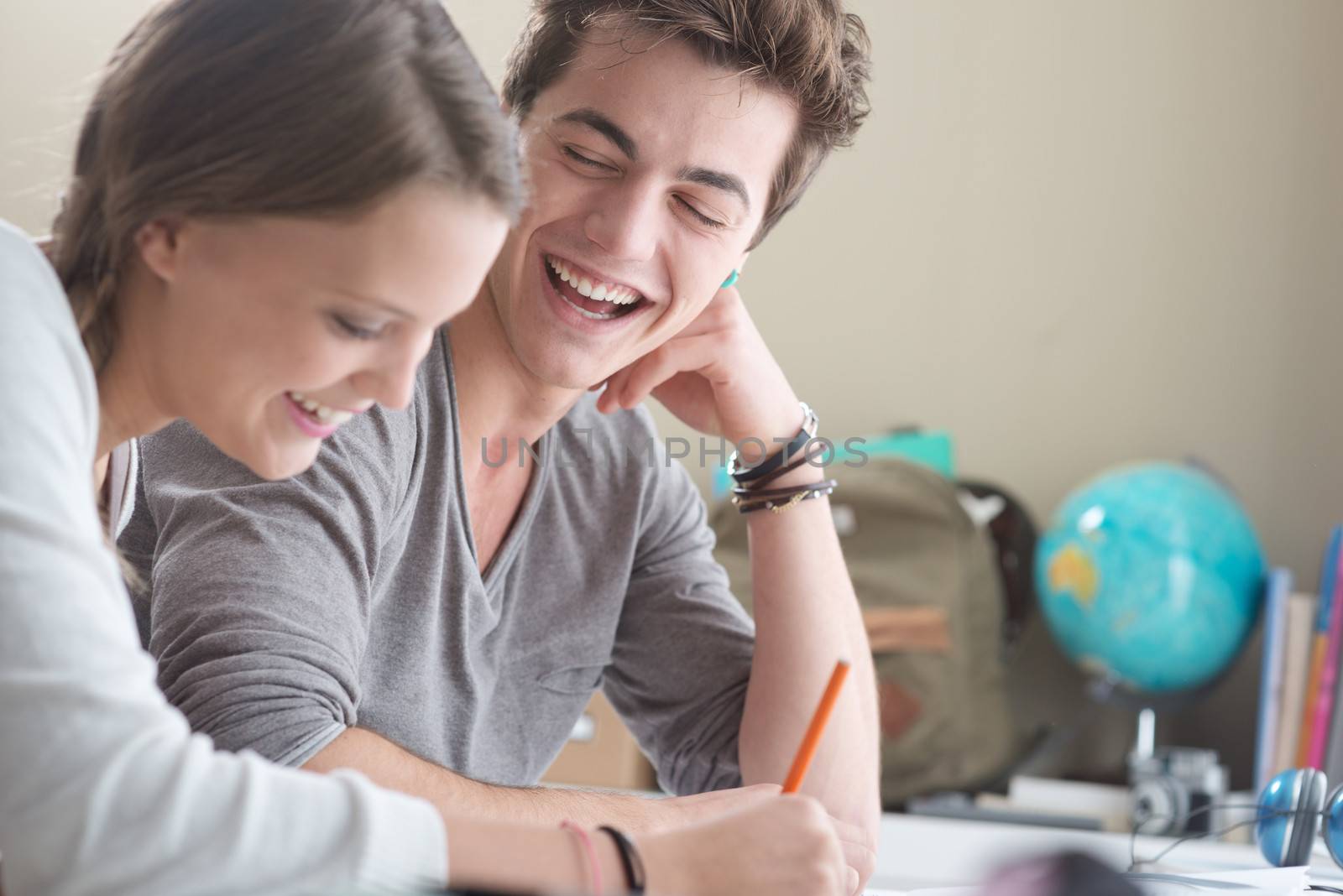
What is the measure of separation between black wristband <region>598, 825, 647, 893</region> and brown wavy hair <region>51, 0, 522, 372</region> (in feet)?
1.02

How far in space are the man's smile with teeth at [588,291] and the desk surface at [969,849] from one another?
61cm

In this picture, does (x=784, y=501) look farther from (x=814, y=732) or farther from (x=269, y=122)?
(x=269, y=122)

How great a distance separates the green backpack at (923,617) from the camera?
7.85ft

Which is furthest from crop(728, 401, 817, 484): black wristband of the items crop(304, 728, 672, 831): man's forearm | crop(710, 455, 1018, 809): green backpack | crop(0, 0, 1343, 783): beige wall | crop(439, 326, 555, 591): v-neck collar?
crop(0, 0, 1343, 783): beige wall

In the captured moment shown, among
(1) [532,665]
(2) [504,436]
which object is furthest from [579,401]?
(1) [532,665]

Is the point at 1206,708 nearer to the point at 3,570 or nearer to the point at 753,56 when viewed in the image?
the point at 753,56

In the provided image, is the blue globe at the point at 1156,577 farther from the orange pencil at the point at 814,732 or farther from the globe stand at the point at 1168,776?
the orange pencil at the point at 814,732

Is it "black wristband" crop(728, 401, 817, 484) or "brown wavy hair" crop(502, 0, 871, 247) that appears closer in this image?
"brown wavy hair" crop(502, 0, 871, 247)

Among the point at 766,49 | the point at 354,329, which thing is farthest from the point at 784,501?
the point at 354,329

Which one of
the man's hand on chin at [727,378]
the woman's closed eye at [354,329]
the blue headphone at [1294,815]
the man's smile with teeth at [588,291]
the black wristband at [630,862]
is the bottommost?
the blue headphone at [1294,815]

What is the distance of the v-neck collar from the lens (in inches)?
43.0

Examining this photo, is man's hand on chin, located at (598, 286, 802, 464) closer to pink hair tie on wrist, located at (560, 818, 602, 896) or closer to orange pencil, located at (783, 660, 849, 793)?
orange pencil, located at (783, 660, 849, 793)

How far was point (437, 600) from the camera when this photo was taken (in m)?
1.09

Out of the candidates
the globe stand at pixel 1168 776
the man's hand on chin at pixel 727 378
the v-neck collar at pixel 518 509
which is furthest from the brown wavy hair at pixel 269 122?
the globe stand at pixel 1168 776
